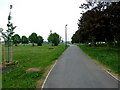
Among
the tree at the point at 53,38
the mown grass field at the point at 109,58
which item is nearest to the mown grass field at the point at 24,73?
the mown grass field at the point at 109,58

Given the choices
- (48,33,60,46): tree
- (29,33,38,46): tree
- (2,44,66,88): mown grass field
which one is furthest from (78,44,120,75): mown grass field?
(29,33,38,46): tree

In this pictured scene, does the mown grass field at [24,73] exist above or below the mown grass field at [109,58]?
below

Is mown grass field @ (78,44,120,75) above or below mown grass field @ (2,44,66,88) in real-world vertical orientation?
above

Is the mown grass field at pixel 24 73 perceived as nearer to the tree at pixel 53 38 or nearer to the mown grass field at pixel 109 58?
the mown grass field at pixel 109 58

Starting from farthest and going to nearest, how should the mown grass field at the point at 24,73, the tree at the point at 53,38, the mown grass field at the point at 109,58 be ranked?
the tree at the point at 53,38, the mown grass field at the point at 109,58, the mown grass field at the point at 24,73

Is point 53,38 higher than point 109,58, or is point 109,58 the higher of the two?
point 53,38

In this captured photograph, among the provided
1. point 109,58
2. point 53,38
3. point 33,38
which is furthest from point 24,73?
point 33,38

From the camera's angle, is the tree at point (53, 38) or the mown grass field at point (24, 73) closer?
the mown grass field at point (24, 73)

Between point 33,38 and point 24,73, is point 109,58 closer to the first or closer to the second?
point 24,73

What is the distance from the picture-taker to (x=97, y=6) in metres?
33.3

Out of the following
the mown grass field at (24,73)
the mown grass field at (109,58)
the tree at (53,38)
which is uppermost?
the tree at (53,38)

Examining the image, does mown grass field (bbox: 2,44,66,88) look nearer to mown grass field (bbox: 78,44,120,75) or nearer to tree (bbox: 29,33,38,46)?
mown grass field (bbox: 78,44,120,75)

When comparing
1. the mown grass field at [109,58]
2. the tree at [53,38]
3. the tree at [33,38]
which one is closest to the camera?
the mown grass field at [109,58]

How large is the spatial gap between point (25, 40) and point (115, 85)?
126140mm
